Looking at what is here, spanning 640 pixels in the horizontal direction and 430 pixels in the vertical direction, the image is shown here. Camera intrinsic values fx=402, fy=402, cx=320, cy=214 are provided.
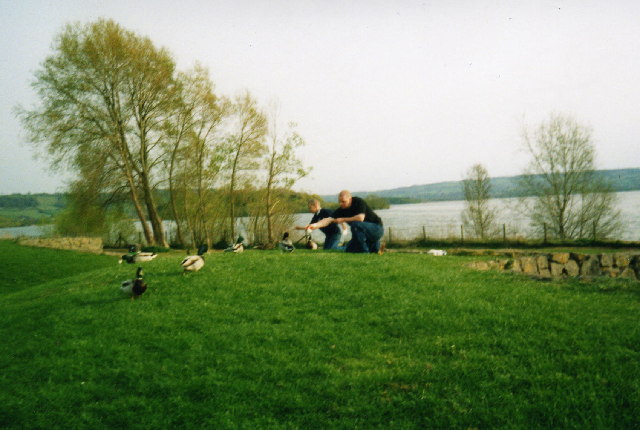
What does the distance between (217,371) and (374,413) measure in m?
2.41

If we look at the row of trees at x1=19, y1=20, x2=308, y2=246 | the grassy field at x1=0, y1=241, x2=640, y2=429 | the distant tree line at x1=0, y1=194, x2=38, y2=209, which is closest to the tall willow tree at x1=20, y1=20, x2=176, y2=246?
the row of trees at x1=19, y1=20, x2=308, y2=246

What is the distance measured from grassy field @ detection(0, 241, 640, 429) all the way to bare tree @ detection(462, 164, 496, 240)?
45.7 metres

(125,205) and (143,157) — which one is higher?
(143,157)

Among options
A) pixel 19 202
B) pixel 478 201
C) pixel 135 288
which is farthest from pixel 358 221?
pixel 19 202

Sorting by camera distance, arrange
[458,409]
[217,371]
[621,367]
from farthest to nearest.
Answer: [217,371]
[621,367]
[458,409]

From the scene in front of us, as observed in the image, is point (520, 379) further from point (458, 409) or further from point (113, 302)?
point (113, 302)

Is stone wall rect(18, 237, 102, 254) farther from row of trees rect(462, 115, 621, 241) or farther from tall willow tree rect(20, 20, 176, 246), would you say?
row of trees rect(462, 115, 621, 241)

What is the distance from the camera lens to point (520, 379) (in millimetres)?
5047

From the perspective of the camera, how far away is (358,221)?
43.0 feet

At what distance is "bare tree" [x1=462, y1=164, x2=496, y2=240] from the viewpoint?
52.2 meters

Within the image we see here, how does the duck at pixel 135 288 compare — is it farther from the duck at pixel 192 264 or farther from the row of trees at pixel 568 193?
the row of trees at pixel 568 193

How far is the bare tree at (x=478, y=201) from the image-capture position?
52.2 m

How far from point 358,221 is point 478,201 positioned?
45.4 m

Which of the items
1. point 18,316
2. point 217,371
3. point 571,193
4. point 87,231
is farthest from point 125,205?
point 571,193
